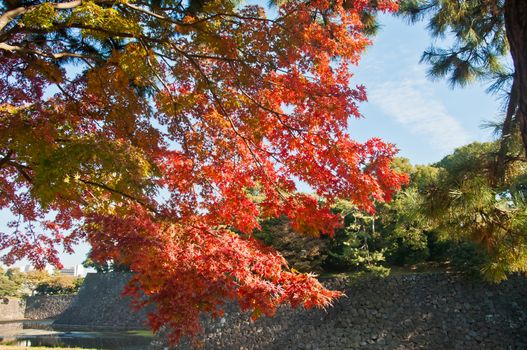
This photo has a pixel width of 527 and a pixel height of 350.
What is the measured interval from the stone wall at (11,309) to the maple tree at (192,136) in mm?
28823

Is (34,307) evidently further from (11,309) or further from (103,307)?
(103,307)

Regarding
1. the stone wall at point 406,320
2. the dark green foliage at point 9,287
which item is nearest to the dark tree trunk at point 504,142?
the stone wall at point 406,320

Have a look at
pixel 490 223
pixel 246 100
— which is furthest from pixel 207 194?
pixel 490 223

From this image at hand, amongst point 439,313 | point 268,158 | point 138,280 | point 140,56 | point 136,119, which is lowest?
point 439,313

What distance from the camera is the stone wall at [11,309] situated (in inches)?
1114

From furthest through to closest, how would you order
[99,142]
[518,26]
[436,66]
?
1. [436,66]
2. [99,142]
3. [518,26]

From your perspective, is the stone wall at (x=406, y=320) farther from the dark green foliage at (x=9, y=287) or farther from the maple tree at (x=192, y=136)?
the dark green foliage at (x=9, y=287)

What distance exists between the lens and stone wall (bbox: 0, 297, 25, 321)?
92.8 ft

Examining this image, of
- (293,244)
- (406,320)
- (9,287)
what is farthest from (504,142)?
(9,287)

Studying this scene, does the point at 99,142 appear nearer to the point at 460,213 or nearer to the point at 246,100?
the point at 246,100

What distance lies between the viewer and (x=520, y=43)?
235 cm

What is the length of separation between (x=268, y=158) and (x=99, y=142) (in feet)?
7.58

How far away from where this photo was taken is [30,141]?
365 centimetres

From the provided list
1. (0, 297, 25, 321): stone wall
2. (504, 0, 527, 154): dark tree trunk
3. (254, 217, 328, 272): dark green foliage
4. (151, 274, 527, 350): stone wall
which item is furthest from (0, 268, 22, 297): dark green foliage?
(504, 0, 527, 154): dark tree trunk
